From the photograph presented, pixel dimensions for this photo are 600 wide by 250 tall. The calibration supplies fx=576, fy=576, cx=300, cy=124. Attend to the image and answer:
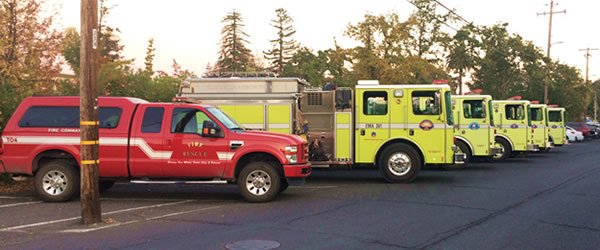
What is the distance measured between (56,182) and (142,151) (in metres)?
1.77

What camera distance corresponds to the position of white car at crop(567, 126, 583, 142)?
47562mm

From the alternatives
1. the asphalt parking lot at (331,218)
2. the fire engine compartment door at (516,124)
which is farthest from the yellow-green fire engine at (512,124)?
the asphalt parking lot at (331,218)

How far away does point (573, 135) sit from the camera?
47.8m

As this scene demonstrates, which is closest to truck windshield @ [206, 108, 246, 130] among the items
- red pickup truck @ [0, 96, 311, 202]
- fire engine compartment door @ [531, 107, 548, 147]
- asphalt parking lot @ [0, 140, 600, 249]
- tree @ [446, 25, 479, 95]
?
red pickup truck @ [0, 96, 311, 202]

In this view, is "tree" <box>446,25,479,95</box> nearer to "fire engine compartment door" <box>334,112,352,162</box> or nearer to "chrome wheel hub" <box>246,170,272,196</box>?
"fire engine compartment door" <box>334,112,352,162</box>

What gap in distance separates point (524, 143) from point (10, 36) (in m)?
18.5

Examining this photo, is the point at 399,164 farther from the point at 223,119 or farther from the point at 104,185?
the point at 104,185

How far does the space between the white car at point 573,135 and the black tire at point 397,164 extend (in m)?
37.6

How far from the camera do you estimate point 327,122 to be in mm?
15453

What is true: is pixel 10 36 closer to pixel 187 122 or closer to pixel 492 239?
pixel 187 122

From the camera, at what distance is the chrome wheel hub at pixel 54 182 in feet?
36.6

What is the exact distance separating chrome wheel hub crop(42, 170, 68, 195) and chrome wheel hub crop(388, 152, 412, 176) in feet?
25.6

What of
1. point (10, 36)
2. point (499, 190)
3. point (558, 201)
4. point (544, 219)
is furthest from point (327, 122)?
point (10, 36)

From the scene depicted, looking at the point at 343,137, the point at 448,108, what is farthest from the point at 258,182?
the point at 448,108
